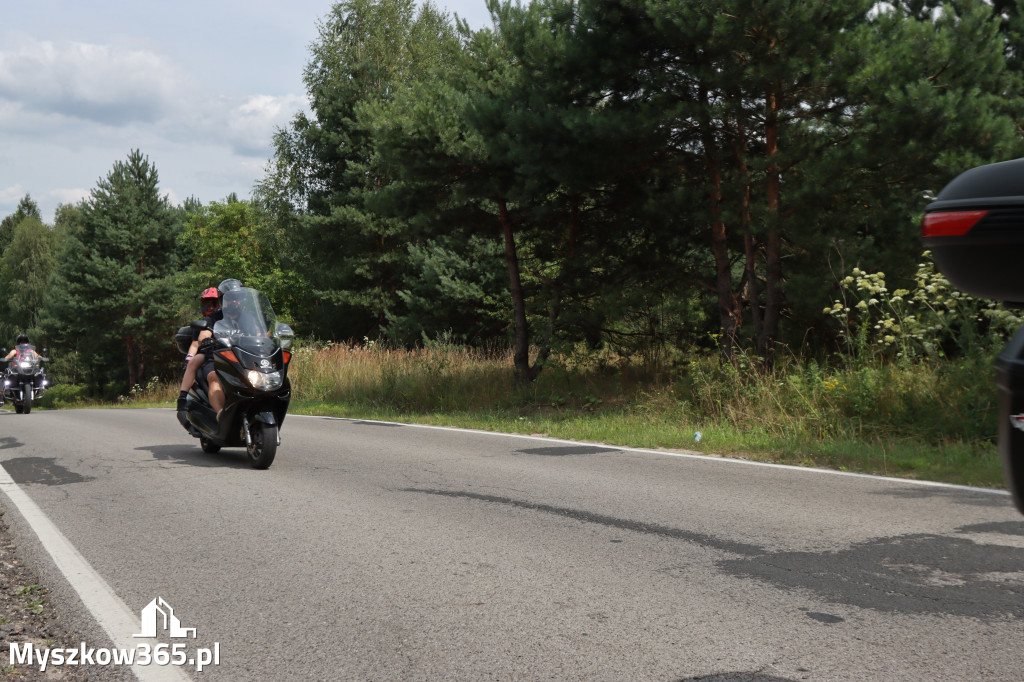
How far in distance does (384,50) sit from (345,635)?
132ft

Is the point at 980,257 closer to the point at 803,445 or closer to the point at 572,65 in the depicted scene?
the point at 803,445

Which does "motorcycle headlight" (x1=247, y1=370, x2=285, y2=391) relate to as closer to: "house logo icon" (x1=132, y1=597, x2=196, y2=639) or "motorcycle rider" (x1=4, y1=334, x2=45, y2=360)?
"house logo icon" (x1=132, y1=597, x2=196, y2=639)

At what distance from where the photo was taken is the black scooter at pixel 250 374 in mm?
8641

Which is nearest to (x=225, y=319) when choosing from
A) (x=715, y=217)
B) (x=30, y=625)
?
(x=30, y=625)

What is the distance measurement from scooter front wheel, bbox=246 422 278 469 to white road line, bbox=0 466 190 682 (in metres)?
2.26

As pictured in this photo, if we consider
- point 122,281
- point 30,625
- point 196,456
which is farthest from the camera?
point 122,281

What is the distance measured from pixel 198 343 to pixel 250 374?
4.20 ft

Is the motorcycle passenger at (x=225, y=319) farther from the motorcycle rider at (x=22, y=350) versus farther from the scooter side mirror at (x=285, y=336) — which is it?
the motorcycle rider at (x=22, y=350)

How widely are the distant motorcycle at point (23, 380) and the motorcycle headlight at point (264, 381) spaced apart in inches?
635

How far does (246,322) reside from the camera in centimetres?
903

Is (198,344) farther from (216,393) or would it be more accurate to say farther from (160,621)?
(160,621)

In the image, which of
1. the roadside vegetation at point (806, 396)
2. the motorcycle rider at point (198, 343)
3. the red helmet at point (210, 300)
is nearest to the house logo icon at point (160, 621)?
the motorcycle rider at point (198, 343)

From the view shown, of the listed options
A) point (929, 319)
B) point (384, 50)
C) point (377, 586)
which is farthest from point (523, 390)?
point (384, 50)

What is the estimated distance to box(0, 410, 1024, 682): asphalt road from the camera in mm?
3486
